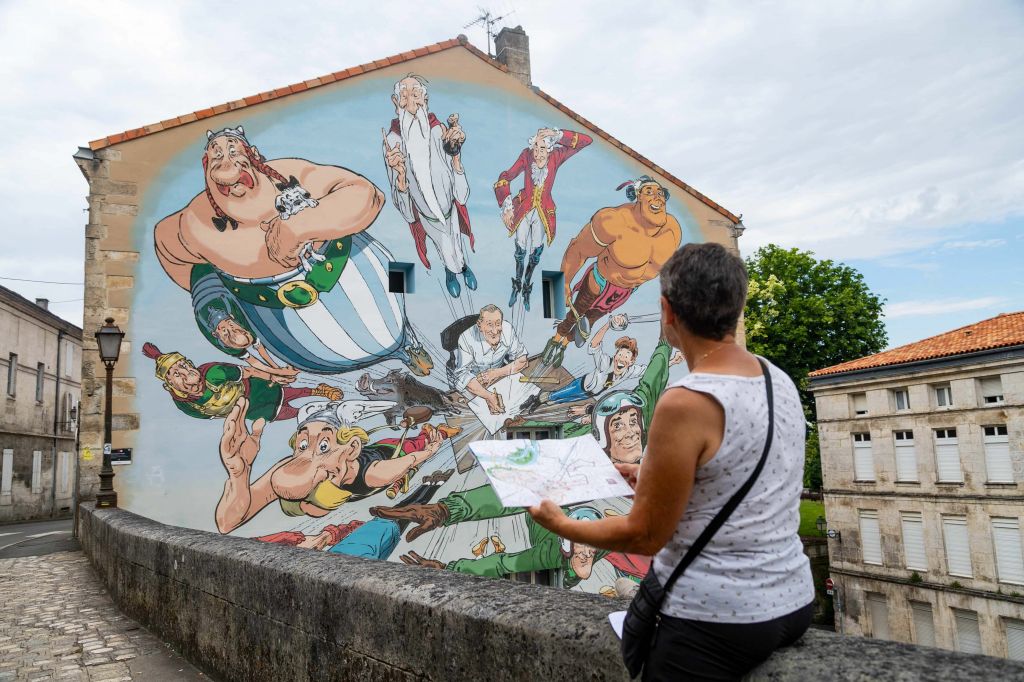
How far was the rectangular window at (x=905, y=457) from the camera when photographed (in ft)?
82.3

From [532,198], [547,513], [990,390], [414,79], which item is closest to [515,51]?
[414,79]

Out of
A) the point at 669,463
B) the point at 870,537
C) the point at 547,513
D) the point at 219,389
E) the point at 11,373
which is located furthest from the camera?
the point at 870,537

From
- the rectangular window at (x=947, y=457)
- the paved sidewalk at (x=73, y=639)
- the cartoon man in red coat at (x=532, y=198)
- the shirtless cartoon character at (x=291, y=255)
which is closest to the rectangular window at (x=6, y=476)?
the shirtless cartoon character at (x=291, y=255)

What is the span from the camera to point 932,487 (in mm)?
24203

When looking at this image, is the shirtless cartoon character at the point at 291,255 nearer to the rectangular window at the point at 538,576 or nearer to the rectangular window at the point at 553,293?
the rectangular window at the point at 553,293

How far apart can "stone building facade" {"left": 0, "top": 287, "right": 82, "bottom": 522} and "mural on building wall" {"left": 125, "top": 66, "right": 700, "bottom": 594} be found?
51.2 ft

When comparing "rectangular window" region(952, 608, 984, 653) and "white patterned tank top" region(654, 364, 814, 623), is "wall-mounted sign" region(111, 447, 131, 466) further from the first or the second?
"rectangular window" region(952, 608, 984, 653)

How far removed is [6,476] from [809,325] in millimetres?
30054

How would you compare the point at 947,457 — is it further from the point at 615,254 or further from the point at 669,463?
the point at 669,463

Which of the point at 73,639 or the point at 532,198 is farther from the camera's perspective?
the point at 532,198

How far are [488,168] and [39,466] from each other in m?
22.4

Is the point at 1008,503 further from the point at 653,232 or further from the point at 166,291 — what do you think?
the point at 166,291

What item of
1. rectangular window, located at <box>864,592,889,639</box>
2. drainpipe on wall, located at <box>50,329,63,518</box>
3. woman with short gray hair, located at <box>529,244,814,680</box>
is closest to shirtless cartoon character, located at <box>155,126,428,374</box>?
woman with short gray hair, located at <box>529,244,814,680</box>

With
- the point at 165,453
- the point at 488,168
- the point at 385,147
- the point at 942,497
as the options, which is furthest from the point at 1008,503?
the point at 165,453
